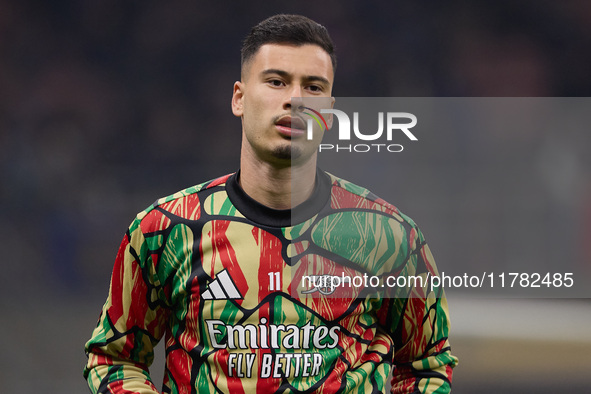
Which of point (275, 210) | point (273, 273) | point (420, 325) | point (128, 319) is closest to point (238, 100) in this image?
point (275, 210)

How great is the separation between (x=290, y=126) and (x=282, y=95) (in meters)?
0.07

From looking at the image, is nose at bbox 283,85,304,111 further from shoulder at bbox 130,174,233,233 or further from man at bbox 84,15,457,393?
shoulder at bbox 130,174,233,233

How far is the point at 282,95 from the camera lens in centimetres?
133

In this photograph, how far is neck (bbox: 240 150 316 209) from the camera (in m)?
1.37

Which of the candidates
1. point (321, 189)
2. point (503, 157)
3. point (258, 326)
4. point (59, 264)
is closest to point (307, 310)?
point (258, 326)

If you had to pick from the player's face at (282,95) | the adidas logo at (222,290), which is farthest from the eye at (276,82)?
the adidas logo at (222,290)

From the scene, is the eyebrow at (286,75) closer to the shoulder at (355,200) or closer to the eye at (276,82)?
the eye at (276,82)

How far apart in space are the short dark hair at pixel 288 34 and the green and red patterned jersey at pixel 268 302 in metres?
0.28

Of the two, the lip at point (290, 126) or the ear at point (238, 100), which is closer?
the lip at point (290, 126)

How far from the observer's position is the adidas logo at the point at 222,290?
4.36 feet

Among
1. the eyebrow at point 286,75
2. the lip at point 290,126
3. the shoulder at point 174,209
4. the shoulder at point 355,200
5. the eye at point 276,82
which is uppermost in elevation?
the eyebrow at point 286,75

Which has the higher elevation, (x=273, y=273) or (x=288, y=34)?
(x=288, y=34)

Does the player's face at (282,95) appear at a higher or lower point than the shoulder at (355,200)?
higher

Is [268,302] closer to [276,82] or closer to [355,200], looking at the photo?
[355,200]
